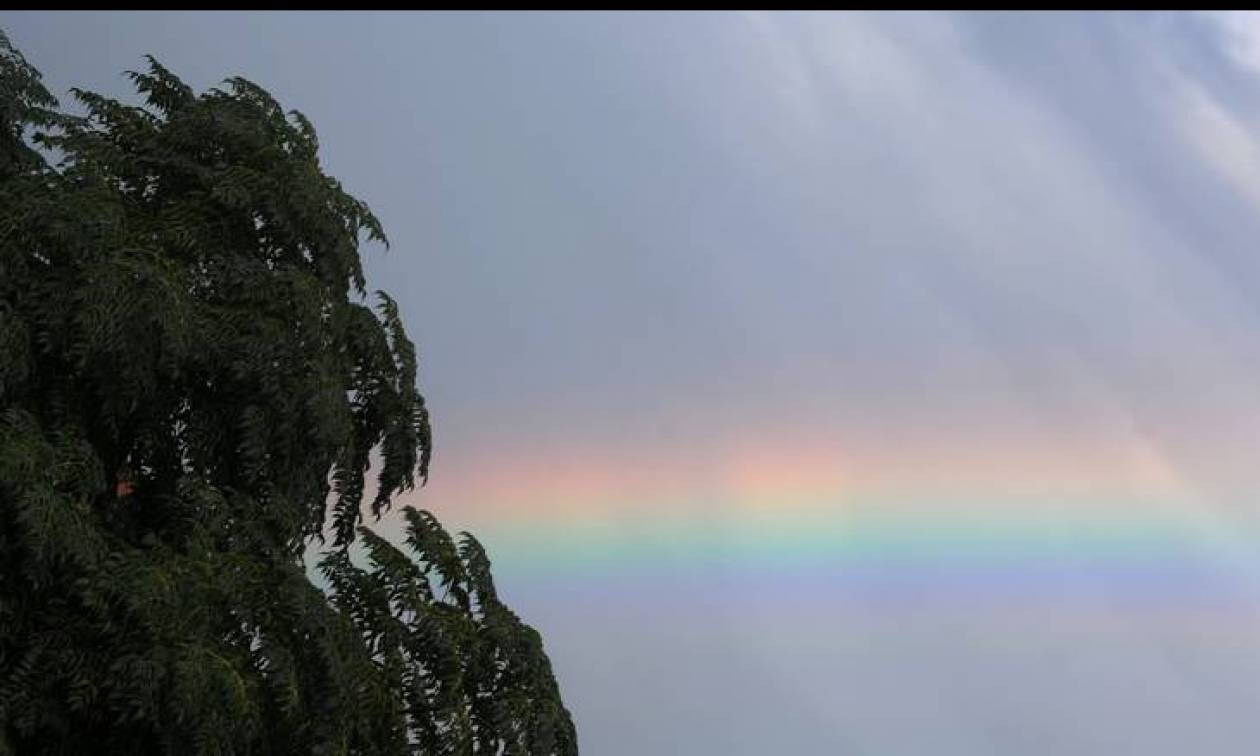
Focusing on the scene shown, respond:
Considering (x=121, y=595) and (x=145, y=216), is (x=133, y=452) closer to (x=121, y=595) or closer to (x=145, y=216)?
(x=145, y=216)

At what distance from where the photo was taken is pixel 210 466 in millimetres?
5434

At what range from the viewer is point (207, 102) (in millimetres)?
5965

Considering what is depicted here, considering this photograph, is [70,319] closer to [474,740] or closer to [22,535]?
[22,535]

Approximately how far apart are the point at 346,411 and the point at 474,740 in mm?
1224

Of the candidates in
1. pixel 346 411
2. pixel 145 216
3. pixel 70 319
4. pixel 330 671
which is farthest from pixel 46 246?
pixel 330 671

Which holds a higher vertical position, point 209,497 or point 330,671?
point 209,497

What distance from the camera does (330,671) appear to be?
15.4 feet

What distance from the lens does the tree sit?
4395mm

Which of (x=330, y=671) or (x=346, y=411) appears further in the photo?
(x=346, y=411)

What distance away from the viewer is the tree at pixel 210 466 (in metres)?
4.39
